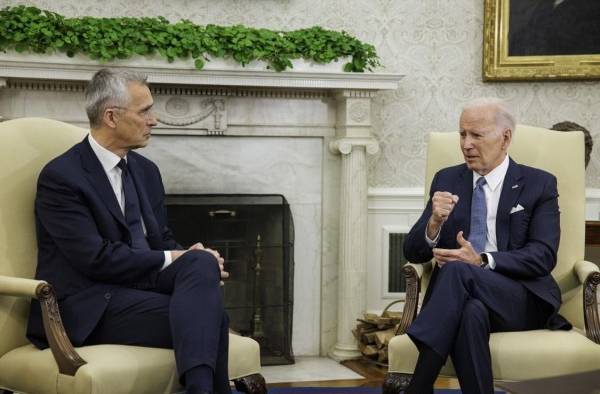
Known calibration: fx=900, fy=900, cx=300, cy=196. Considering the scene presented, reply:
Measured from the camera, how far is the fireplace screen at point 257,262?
511 cm

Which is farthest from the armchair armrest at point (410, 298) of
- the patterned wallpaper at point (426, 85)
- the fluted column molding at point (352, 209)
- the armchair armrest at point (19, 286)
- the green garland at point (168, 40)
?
the patterned wallpaper at point (426, 85)

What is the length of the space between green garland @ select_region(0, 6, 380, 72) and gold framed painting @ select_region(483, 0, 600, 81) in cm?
89

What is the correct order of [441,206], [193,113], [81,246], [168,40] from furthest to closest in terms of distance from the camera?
[193,113], [168,40], [441,206], [81,246]

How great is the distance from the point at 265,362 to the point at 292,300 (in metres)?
0.39

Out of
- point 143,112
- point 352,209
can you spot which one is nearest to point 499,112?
point 143,112

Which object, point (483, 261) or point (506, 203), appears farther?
point (506, 203)

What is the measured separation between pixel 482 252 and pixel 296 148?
197cm

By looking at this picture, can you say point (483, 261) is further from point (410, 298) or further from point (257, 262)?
point (257, 262)

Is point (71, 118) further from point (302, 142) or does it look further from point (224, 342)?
point (224, 342)

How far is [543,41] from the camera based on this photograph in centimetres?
555

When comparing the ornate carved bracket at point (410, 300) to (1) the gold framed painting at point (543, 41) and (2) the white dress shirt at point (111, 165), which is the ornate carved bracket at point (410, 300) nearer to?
(2) the white dress shirt at point (111, 165)

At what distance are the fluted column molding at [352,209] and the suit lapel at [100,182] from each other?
7.21ft

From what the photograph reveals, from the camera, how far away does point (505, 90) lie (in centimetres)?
561

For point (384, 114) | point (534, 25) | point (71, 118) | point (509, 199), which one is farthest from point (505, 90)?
point (71, 118)
